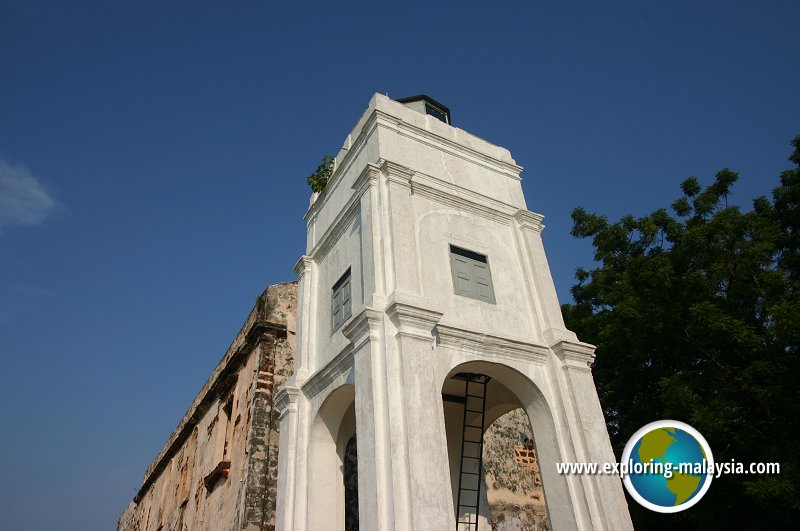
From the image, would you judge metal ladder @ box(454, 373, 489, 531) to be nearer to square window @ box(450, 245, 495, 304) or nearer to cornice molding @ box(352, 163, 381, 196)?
square window @ box(450, 245, 495, 304)

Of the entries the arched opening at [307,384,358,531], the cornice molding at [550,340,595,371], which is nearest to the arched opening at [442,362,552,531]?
the cornice molding at [550,340,595,371]

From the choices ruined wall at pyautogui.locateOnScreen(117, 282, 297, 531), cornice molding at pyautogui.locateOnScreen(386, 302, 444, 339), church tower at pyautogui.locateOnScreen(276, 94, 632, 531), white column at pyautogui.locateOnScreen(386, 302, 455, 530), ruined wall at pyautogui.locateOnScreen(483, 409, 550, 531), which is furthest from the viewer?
ruined wall at pyautogui.locateOnScreen(483, 409, 550, 531)

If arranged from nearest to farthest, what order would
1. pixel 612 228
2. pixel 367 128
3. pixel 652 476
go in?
pixel 652 476 → pixel 367 128 → pixel 612 228

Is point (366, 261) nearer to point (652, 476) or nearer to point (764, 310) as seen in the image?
point (652, 476)

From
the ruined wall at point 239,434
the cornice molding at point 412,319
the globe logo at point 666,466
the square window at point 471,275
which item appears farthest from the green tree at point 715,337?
the ruined wall at point 239,434

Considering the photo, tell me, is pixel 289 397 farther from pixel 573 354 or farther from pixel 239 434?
pixel 573 354

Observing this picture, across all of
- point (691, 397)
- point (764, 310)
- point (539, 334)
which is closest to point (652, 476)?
point (539, 334)

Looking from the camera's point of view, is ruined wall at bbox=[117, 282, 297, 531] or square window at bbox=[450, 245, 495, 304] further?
ruined wall at bbox=[117, 282, 297, 531]

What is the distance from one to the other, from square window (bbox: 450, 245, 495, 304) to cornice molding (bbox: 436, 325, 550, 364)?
0.74 meters

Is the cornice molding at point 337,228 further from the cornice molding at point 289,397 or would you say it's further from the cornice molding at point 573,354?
the cornice molding at point 573,354

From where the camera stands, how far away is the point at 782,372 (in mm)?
9047

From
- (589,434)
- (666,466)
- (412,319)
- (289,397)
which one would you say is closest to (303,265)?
(289,397)

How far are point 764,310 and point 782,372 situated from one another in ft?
6.49

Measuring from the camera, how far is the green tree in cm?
892
